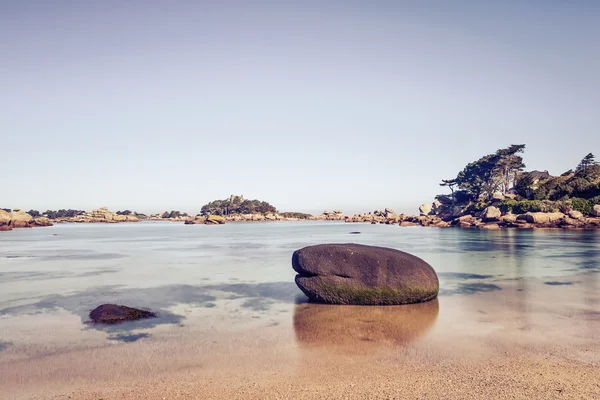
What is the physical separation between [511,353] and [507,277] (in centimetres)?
1277

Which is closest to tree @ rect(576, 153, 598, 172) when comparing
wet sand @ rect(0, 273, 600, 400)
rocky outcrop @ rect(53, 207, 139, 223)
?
wet sand @ rect(0, 273, 600, 400)

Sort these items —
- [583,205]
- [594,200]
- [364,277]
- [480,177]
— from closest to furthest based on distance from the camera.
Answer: [364,277] < [583,205] < [594,200] < [480,177]

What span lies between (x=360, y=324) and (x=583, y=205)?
237ft

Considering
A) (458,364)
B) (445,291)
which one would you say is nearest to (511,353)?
(458,364)

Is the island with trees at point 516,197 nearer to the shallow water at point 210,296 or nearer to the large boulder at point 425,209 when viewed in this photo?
the large boulder at point 425,209

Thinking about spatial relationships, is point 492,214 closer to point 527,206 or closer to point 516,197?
point 527,206

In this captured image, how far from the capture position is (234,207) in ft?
575

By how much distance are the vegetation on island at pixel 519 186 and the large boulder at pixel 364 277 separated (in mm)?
66252

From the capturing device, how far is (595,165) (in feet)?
274

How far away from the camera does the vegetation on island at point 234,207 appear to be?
17512 cm

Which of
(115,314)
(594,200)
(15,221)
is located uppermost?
(594,200)

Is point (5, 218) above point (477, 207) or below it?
below

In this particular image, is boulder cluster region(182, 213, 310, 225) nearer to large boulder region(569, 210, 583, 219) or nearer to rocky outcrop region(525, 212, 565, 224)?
rocky outcrop region(525, 212, 565, 224)

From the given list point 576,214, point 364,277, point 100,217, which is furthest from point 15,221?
point 576,214
